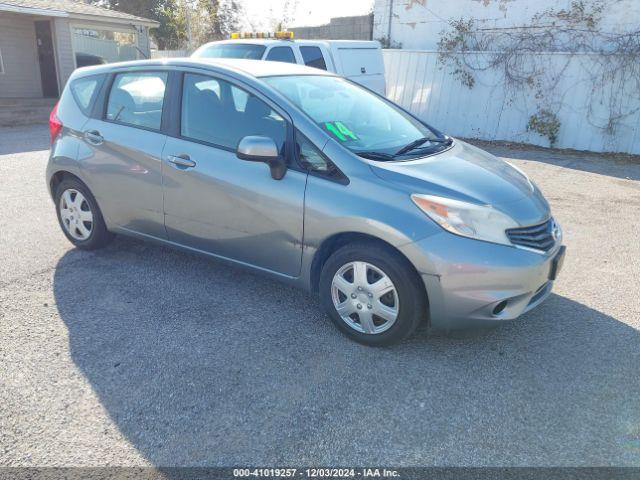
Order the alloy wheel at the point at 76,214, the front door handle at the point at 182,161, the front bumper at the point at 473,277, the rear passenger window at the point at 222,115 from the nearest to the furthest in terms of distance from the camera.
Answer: the front bumper at the point at 473,277
the rear passenger window at the point at 222,115
the front door handle at the point at 182,161
the alloy wheel at the point at 76,214

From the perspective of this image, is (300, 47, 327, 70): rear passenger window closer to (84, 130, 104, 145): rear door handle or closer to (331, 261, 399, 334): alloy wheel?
(84, 130, 104, 145): rear door handle

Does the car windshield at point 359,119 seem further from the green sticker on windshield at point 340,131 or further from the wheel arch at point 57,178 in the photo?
the wheel arch at point 57,178

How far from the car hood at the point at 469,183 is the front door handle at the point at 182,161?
4.60 feet

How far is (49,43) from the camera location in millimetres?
17594

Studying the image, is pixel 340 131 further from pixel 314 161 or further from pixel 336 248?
pixel 336 248

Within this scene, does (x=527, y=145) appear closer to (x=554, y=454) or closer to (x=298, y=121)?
(x=298, y=121)

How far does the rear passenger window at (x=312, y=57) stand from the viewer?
8789mm

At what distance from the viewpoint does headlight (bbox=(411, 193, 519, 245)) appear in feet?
9.96

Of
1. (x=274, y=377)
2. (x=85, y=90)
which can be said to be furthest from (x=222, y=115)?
(x=274, y=377)

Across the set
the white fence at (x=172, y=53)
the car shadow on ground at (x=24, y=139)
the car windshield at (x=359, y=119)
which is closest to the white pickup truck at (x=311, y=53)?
the car shadow on ground at (x=24, y=139)

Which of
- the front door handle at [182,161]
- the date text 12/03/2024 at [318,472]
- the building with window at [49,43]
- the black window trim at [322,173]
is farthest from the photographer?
the building with window at [49,43]

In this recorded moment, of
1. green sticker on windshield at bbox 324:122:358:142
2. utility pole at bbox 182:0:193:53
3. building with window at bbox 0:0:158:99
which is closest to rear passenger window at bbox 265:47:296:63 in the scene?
green sticker on windshield at bbox 324:122:358:142

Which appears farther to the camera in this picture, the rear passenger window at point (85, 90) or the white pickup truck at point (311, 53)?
the white pickup truck at point (311, 53)

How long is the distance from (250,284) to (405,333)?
5.03ft
